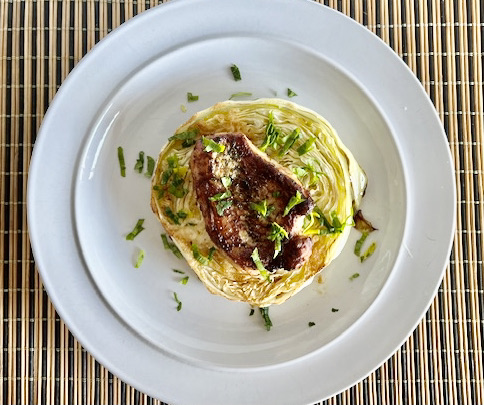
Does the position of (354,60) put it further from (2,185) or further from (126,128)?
(2,185)

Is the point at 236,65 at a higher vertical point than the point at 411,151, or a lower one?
higher

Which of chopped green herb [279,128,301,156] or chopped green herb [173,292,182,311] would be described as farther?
chopped green herb [173,292,182,311]

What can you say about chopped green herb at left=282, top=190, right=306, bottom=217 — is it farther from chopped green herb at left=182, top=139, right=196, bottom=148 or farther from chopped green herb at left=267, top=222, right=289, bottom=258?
chopped green herb at left=182, top=139, right=196, bottom=148

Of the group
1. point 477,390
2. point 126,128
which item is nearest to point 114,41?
point 126,128

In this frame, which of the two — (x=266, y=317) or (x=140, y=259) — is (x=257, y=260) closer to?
(x=266, y=317)

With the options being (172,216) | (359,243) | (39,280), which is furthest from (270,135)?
(39,280)

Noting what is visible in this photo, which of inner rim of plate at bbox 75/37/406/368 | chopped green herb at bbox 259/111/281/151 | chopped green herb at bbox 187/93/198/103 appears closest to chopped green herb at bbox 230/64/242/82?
inner rim of plate at bbox 75/37/406/368

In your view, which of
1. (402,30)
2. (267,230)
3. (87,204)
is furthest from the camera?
(402,30)
